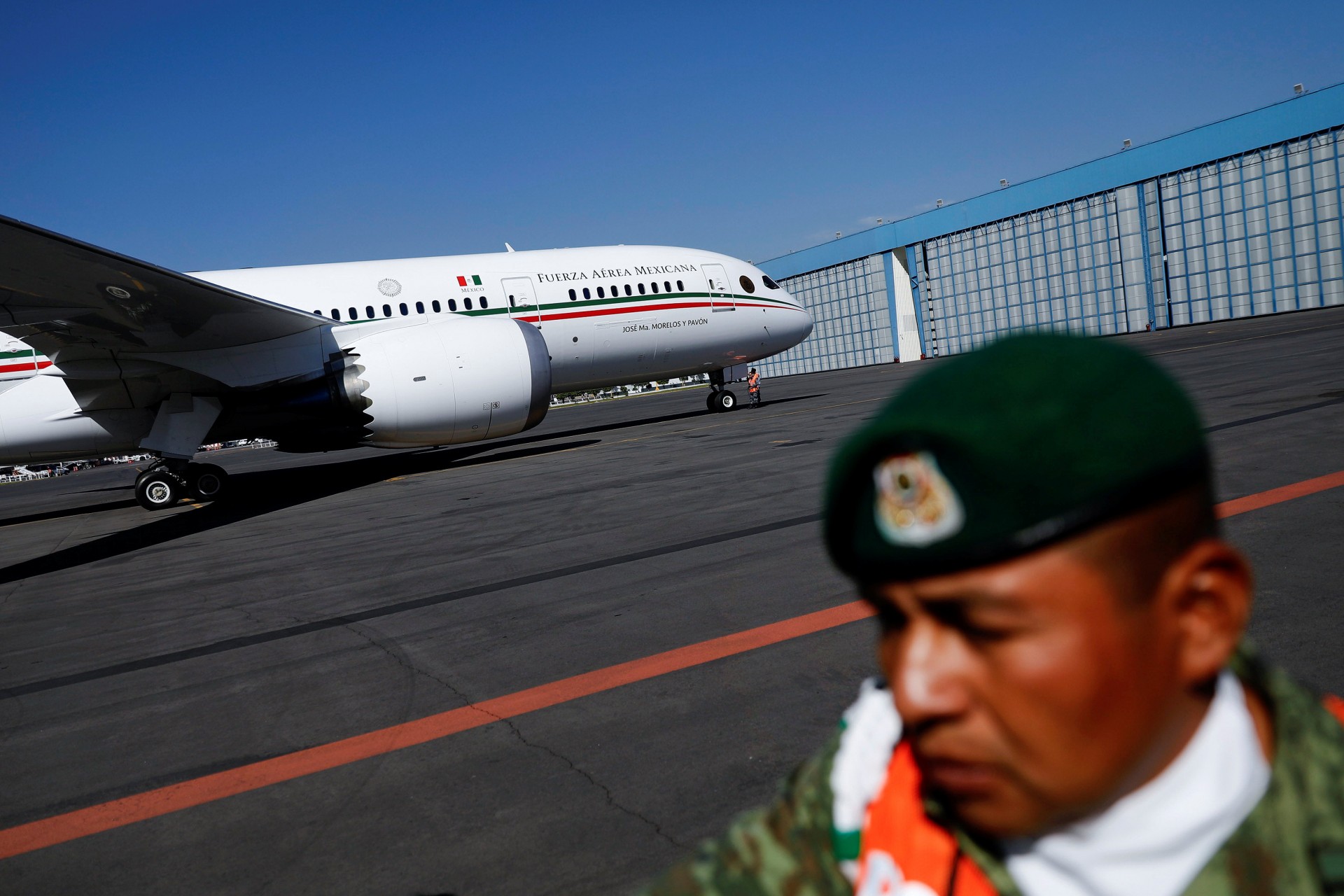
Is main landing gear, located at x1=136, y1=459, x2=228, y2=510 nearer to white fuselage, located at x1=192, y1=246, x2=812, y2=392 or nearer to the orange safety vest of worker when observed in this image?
white fuselage, located at x1=192, y1=246, x2=812, y2=392

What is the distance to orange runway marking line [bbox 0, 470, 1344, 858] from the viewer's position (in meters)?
3.06

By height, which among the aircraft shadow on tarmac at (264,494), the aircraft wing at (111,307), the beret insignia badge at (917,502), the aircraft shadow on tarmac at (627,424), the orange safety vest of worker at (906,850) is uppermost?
the aircraft wing at (111,307)

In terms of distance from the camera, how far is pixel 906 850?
2.62 ft

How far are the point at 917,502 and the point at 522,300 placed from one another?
14.7 m

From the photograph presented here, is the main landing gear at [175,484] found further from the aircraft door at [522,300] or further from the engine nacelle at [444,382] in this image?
the aircraft door at [522,300]

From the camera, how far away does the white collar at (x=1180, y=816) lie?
70 centimetres

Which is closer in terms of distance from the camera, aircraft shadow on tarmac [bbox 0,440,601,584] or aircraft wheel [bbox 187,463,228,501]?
aircraft shadow on tarmac [bbox 0,440,601,584]

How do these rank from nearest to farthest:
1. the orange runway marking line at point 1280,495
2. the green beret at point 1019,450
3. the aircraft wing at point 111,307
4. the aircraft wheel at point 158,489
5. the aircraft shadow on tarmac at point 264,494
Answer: the green beret at point 1019,450 < the orange runway marking line at point 1280,495 < the aircraft wing at point 111,307 < the aircraft shadow on tarmac at point 264,494 < the aircraft wheel at point 158,489

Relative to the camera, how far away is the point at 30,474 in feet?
152

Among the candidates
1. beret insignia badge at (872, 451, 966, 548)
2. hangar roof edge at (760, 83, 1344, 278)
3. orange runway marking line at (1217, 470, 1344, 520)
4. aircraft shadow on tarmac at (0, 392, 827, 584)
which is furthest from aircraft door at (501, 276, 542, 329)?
hangar roof edge at (760, 83, 1344, 278)

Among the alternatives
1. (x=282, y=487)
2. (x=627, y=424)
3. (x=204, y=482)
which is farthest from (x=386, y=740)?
(x=627, y=424)

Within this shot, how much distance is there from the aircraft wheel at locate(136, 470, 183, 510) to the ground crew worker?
45.8 ft

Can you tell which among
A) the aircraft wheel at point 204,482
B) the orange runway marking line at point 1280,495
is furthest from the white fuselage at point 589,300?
the orange runway marking line at point 1280,495

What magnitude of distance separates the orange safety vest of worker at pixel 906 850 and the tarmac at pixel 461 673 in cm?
39
